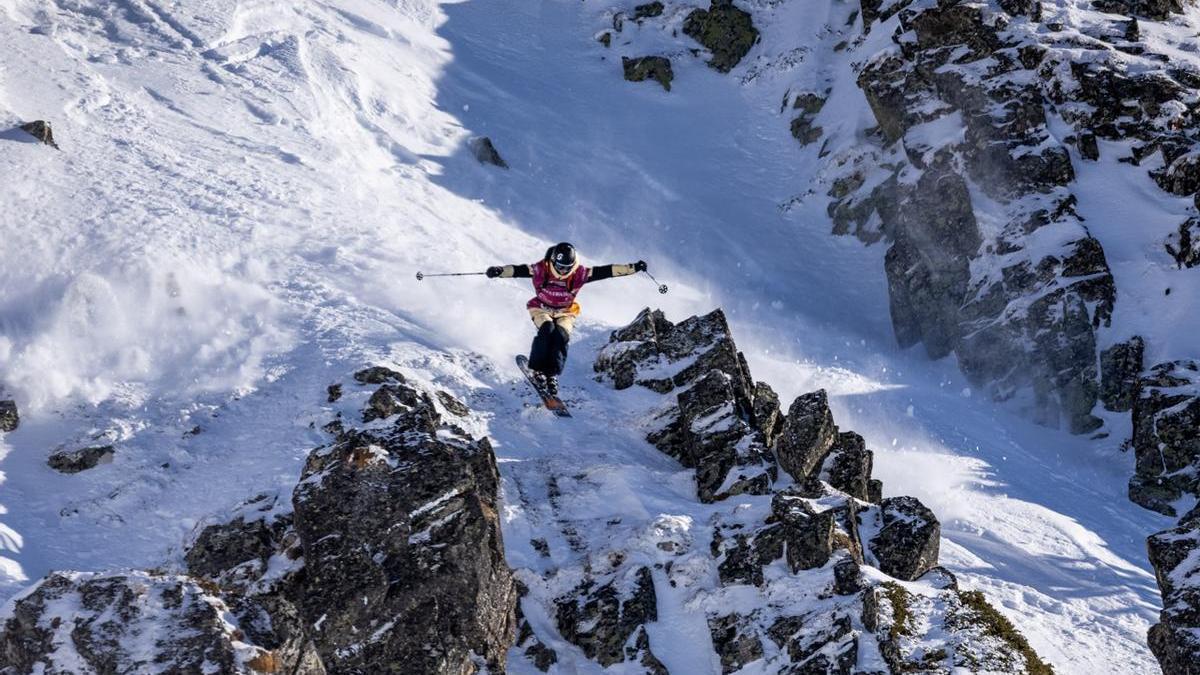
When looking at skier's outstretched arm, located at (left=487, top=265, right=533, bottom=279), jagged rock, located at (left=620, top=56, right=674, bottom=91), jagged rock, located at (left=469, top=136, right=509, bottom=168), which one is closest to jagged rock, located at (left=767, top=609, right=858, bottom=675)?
skier's outstretched arm, located at (left=487, top=265, right=533, bottom=279)

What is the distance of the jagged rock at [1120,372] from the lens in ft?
102

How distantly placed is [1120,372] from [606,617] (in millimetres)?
21991

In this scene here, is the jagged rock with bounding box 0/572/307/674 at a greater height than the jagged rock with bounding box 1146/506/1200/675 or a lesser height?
greater

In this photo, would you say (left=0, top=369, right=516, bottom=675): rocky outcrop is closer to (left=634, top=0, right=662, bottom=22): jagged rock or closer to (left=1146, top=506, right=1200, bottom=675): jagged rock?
(left=1146, top=506, right=1200, bottom=675): jagged rock

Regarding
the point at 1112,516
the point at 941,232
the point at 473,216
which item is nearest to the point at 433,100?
the point at 473,216

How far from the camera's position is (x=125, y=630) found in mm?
9805

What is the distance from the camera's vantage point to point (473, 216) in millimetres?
35000

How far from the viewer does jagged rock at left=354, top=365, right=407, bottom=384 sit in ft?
65.2

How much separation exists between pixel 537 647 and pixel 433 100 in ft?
104

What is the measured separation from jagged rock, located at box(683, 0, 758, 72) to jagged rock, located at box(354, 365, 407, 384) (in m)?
38.2

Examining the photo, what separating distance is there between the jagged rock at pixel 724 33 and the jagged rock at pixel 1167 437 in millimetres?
30181

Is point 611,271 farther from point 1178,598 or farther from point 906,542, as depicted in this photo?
point 1178,598

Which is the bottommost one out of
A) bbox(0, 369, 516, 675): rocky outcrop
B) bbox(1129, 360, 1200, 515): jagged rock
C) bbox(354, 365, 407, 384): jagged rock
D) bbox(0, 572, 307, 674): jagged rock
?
bbox(1129, 360, 1200, 515): jagged rock

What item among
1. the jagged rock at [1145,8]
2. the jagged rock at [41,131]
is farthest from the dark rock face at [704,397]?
the jagged rock at [1145,8]
